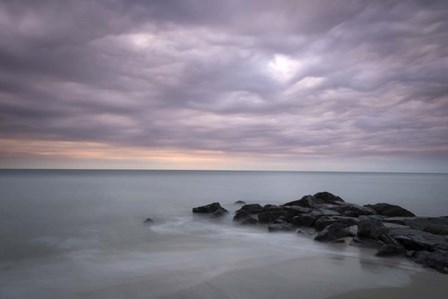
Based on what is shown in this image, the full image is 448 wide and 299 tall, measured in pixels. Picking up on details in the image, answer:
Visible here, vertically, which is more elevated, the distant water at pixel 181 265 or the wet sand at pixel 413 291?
the wet sand at pixel 413 291

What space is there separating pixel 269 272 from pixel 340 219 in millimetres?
7859

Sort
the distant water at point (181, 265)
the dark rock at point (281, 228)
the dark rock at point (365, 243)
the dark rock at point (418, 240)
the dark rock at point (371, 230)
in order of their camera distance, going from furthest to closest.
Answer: the dark rock at point (281, 228) < the dark rock at point (371, 230) < the dark rock at point (365, 243) < the dark rock at point (418, 240) < the distant water at point (181, 265)

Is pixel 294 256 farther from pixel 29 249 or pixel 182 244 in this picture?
pixel 29 249

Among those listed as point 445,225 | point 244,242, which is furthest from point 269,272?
point 445,225

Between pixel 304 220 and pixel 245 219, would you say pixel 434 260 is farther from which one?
pixel 245 219

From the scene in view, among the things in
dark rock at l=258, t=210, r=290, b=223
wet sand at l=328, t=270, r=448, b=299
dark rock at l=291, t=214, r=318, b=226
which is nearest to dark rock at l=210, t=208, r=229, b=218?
dark rock at l=258, t=210, r=290, b=223

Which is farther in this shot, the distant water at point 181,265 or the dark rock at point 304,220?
the dark rock at point 304,220

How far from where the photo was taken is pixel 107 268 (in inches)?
376

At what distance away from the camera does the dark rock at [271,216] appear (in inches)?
685

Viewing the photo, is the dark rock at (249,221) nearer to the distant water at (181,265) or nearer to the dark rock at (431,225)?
the distant water at (181,265)

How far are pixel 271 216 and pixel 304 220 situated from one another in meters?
2.16

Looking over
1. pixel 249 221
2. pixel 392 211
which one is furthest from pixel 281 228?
pixel 392 211

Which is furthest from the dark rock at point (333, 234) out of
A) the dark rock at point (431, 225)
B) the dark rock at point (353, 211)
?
the dark rock at point (353, 211)

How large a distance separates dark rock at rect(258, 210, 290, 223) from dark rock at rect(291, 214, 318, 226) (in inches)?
50.0
